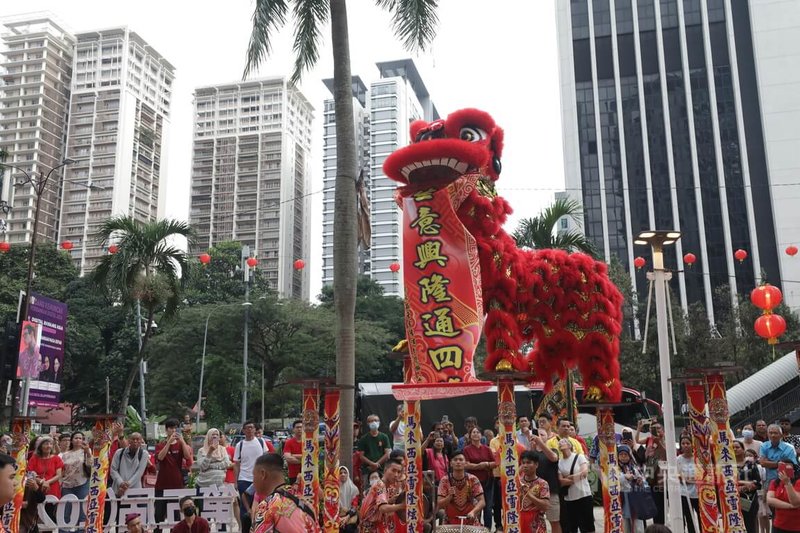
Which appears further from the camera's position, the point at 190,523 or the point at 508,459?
the point at 190,523

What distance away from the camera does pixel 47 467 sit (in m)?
9.17

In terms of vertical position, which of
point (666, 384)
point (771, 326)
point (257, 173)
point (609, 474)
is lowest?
point (609, 474)

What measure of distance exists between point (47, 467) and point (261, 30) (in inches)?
276

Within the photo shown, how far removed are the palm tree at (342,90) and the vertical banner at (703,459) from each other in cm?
402

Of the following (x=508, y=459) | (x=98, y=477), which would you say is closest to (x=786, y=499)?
(x=508, y=459)

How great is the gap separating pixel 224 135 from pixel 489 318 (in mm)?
82461

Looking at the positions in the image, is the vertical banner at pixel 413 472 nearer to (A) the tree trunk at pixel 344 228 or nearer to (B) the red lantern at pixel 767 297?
(A) the tree trunk at pixel 344 228

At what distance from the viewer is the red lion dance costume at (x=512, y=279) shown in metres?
7.68

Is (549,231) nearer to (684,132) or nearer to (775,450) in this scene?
(775,450)

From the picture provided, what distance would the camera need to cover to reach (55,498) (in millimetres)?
8711

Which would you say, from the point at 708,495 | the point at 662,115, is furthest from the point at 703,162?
the point at 708,495

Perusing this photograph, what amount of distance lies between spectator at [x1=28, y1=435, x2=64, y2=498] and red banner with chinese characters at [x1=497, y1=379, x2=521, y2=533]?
5714 mm

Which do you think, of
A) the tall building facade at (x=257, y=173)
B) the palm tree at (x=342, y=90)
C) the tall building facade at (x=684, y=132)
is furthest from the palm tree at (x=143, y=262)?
the tall building facade at (x=257, y=173)

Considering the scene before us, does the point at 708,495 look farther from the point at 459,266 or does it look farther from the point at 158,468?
the point at 158,468
